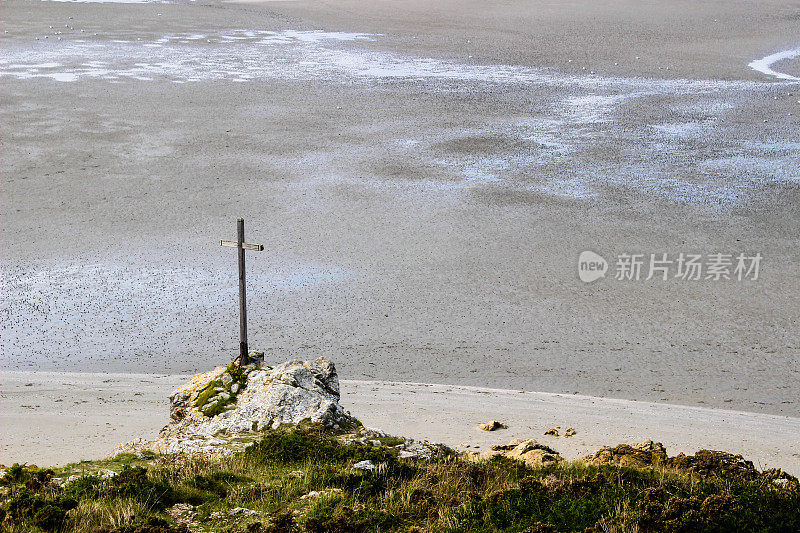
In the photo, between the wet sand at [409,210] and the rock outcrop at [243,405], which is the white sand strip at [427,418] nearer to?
the wet sand at [409,210]

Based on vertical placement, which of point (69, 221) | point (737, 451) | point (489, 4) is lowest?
point (737, 451)

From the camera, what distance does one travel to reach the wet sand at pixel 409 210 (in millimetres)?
12484

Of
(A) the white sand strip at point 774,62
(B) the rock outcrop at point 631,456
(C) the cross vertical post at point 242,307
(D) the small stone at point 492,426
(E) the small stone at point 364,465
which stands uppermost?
(A) the white sand strip at point 774,62

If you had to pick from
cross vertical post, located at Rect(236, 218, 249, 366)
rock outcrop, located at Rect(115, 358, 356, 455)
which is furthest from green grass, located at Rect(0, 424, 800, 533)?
cross vertical post, located at Rect(236, 218, 249, 366)

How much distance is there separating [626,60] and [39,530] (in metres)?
29.4

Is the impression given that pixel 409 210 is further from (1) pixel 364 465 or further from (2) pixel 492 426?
(1) pixel 364 465

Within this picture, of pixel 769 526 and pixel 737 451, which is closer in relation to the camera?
pixel 769 526

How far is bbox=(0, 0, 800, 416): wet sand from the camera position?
12484mm

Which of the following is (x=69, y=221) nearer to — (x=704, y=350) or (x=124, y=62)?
(x=704, y=350)

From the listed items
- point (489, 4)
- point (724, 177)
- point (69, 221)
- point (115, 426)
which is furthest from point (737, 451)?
point (489, 4)

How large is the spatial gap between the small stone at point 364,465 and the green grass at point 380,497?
0.07 m

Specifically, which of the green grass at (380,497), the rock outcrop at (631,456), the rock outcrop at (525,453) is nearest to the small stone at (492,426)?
A: the rock outcrop at (525,453)

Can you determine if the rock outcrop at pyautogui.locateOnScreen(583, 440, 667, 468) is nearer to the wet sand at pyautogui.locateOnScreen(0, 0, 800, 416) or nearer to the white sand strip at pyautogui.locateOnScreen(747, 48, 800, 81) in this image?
the wet sand at pyautogui.locateOnScreen(0, 0, 800, 416)

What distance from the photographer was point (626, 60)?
3177cm
